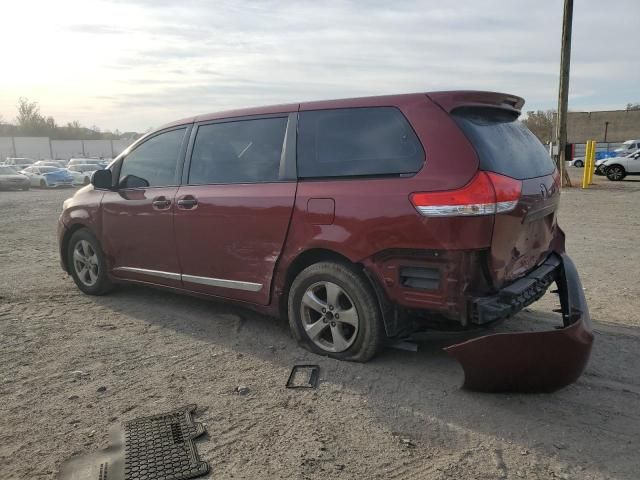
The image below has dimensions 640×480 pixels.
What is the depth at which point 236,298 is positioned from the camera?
171 inches

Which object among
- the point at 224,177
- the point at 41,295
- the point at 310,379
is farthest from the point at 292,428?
the point at 41,295

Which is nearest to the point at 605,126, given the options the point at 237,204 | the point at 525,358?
the point at 237,204

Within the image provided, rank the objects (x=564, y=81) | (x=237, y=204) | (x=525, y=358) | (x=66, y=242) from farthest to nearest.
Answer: (x=564, y=81), (x=66, y=242), (x=237, y=204), (x=525, y=358)

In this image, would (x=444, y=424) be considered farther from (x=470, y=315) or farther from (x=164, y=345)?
(x=164, y=345)

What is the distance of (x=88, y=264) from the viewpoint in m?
5.67

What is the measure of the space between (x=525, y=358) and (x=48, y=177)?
110ft

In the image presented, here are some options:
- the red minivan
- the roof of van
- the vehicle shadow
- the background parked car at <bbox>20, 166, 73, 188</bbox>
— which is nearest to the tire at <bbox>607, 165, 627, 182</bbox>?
the vehicle shadow

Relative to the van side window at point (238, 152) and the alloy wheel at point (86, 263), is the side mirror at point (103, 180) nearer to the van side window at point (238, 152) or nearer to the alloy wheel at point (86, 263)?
the alloy wheel at point (86, 263)

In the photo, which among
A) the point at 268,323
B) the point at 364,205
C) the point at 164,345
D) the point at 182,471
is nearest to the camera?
the point at 182,471

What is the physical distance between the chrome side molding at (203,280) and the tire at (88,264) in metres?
0.39

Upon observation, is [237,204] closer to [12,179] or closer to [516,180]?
[516,180]

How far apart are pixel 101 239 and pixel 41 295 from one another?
1.12 m

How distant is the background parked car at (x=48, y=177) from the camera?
3134cm

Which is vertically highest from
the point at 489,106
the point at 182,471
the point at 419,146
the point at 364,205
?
the point at 489,106
